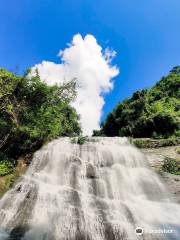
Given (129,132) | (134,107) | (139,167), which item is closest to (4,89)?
(139,167)

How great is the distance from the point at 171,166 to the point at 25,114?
34.6 ft

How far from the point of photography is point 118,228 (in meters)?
9.48

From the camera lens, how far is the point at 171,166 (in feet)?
52.2

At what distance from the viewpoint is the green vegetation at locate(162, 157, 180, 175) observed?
15.6m

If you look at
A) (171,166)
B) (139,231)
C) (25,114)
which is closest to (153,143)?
→ (171,166)

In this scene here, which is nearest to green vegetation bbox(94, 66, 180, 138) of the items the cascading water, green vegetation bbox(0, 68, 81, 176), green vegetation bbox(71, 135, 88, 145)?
the cascading water

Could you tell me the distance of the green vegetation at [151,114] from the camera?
78.4 feet

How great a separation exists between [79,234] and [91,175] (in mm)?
4510

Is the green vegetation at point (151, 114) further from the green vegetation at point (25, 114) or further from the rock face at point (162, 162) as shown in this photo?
the green vegetation at point (25, 114)

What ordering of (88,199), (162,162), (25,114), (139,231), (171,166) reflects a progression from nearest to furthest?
(139,231) → (88,199) → (171,166) → (162,162) → (25,114)

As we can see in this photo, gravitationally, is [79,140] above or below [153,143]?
below

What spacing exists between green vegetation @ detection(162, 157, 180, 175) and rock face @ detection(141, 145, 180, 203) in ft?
0.85

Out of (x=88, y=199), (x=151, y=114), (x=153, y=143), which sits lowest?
(x=88, y=199)

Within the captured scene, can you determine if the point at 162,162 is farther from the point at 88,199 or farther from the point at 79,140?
the point at 88,199
